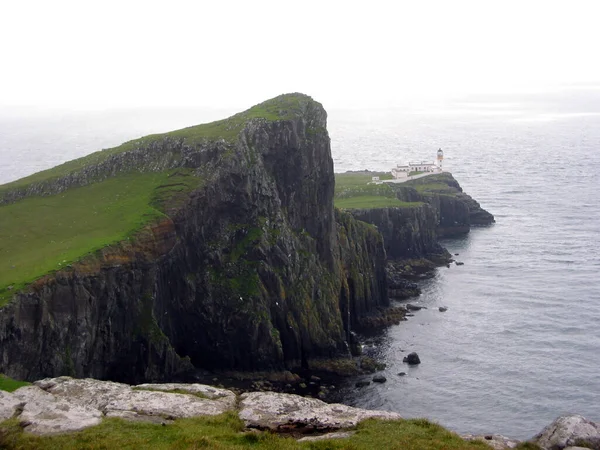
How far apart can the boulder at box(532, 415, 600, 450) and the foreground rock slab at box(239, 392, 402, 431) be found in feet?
23.6

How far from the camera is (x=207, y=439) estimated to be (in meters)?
28.9

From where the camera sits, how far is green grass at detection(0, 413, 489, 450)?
29.0 metres

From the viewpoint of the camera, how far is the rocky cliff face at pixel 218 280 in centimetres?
5929

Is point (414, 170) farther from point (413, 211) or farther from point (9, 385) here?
point (9, 385)

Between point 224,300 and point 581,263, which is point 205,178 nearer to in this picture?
point 224,300

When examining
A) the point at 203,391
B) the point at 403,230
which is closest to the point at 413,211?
the point at 403,230

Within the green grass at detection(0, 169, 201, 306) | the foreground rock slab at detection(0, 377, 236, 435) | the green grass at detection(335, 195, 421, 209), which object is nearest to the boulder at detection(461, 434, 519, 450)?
the foreground rock slab at detection(0, 377, 236, 435)

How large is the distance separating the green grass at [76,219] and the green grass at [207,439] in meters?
26.9

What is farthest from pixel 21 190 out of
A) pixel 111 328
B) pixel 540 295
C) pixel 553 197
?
pixel 553 197

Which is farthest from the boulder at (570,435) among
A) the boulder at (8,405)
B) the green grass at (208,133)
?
the green grass at (208,133)

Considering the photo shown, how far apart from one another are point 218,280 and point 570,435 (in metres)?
50.2

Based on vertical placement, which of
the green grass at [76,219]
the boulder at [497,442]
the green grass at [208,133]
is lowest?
the boulder at [497,442]

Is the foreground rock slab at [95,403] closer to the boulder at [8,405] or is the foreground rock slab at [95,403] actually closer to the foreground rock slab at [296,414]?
the boulder at [8,405]

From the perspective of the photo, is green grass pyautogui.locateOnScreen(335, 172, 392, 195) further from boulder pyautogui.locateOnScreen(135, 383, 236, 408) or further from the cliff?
boulder pyautogui.locateOnScreen(135, 383, 236, 408)
